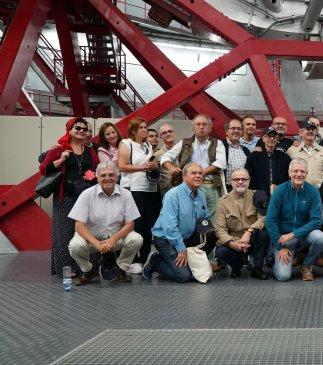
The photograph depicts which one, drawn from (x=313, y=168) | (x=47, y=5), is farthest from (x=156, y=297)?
(x=47, y=5)

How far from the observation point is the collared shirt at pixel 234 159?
711 cm

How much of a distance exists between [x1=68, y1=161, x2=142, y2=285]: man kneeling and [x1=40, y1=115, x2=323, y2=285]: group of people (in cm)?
1

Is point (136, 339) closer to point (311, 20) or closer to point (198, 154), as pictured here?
point (198, 154)

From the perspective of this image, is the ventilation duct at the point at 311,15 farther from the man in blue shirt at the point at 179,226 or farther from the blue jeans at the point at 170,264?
the blue jeans at the point at 170,264

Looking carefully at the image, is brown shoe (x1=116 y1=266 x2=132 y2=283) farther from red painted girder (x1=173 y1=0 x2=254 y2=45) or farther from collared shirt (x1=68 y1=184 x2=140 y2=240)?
red painted girder (x1=173 y1=0 x2=254 y2=45)

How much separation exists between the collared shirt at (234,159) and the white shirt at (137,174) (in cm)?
95

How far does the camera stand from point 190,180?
627cm

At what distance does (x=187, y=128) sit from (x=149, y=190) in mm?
3010

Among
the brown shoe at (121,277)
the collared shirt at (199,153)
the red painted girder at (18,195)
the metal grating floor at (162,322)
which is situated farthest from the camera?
the red painted girder at (18,195)

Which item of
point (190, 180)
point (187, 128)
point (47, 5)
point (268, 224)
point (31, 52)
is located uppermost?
point (47, 5)

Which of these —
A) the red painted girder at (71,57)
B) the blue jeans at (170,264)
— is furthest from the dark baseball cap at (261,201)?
the red painted girder at (71,57)

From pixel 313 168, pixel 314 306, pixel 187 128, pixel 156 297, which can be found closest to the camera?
pixel 314 306

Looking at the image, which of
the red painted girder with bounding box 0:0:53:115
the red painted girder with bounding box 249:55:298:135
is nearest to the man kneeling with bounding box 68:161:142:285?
the red painted girder with bounding box 249:55:298:135

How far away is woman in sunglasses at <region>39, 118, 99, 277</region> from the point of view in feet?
21.8
